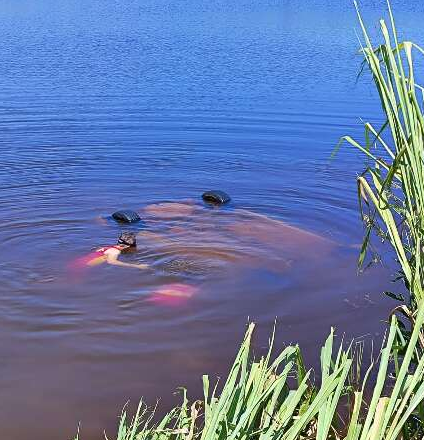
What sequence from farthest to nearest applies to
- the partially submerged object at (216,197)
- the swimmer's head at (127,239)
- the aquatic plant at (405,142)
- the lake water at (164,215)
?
the partially submerged object at (216,197), the swimmer's head at (127,239), the lake water at (164,215), the aquatic plant at (405,142)

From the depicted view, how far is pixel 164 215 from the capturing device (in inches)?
383

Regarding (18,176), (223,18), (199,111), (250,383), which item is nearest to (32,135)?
(18,176)

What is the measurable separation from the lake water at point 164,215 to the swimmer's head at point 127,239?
0.18m

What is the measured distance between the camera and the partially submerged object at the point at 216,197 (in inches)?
392

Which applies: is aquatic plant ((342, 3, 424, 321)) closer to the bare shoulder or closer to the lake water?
the lake water

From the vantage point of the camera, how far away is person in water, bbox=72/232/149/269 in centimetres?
798

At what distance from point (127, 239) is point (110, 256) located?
289 mm

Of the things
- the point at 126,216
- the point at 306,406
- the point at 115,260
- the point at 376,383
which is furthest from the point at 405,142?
the point at 126,216

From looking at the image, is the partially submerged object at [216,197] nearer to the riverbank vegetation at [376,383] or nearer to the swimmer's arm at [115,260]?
the swimmer's arm at [115,260]

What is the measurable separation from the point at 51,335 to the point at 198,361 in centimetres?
141

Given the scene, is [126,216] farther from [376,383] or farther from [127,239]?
[376,383]

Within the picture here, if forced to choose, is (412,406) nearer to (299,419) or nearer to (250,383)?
(299,419)

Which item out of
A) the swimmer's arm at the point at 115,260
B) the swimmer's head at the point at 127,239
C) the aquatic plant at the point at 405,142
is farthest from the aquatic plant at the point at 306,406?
the swimmer's head at the point at 127,239

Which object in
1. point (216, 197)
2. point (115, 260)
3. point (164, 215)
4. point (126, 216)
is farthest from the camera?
point (216, 197)
